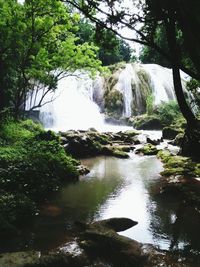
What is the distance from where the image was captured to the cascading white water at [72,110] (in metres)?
32.2

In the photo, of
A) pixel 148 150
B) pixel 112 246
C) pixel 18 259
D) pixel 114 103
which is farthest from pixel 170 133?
pixel 18 259

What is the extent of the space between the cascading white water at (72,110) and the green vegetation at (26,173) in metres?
16.3

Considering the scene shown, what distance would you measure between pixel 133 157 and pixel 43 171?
8085mm

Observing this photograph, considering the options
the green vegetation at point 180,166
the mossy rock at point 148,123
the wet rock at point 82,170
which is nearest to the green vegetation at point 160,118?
the mossy rock at point 148,123

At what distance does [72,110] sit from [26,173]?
23.9 meters

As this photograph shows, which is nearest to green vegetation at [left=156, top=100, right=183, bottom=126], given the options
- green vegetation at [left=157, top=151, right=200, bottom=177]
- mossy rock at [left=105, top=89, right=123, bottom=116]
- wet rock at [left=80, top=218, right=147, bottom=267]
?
mossy rock at [left=105, top=89, right=123, bottom=116]

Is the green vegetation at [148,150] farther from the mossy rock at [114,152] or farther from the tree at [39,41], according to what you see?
the tree at [39,41]

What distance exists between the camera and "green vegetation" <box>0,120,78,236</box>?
8.25 meters

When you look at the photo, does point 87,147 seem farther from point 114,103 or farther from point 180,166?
point 114,103

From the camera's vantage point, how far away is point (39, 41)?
1752cm

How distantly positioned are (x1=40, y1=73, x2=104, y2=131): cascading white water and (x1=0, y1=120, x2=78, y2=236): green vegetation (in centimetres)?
1627

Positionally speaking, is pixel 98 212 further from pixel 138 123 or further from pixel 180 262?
pixel 138 123

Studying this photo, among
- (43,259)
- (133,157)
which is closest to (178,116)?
(133,157)

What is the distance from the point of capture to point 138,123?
3155 centimetres
